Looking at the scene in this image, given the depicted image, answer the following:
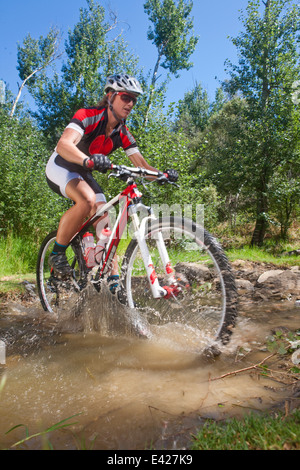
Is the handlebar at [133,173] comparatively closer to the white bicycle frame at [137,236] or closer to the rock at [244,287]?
the white bicycle frame at [137,236]

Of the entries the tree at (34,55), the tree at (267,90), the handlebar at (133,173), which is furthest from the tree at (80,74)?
the handlebar at (133,173)

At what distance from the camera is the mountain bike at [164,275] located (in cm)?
220

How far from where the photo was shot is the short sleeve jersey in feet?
9.61

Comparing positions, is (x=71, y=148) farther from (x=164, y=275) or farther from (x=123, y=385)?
(x=123, y=385)

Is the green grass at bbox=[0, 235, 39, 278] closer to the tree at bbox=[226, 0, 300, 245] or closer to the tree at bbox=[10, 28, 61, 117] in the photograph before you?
the tree at bbox=[226, 0, 300, 245]

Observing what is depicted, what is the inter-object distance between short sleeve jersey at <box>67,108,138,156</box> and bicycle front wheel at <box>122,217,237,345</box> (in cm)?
117

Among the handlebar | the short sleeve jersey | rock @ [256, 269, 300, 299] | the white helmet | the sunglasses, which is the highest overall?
the white helmet

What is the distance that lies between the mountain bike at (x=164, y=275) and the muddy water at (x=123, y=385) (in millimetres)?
166

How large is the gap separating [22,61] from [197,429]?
122ft

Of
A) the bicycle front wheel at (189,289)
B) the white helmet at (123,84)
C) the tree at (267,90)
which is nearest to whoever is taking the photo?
the bicycle front wheel at (189,289)

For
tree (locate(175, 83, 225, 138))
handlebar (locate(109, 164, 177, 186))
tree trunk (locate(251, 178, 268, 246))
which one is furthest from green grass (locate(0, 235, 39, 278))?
tree (locate(175, 83, 225, 138))

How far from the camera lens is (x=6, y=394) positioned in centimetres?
184

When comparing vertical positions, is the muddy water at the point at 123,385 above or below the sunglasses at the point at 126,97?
below
